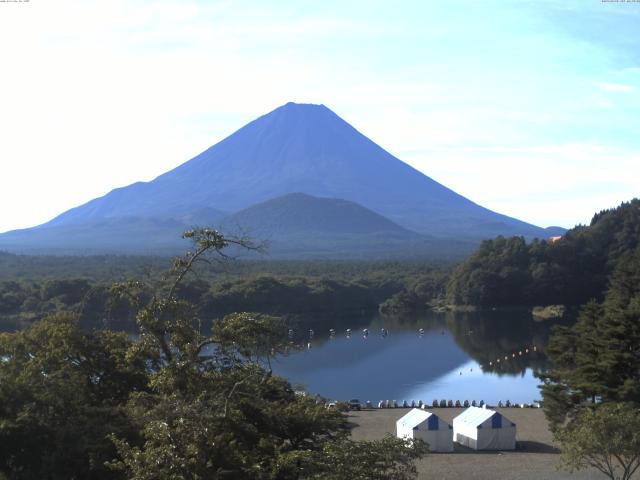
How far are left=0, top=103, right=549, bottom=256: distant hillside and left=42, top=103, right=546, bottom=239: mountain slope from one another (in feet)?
0.46

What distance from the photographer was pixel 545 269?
44094mm

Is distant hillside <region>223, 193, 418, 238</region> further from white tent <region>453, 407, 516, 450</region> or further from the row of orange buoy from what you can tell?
white tent <region>453, 407, 516, 450</region>

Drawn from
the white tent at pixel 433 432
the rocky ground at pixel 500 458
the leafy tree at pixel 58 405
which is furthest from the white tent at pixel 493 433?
the leafy tree at pixel 58 405

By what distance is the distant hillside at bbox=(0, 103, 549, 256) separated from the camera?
114 metres

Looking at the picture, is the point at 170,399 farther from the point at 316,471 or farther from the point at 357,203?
the point at 357,203

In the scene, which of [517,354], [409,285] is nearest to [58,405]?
[517,354]

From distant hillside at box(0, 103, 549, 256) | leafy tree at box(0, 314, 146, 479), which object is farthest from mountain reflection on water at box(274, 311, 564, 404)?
distant hillside at box(0, 103, 549, 256)

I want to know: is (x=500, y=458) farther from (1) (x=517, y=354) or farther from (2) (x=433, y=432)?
(1) (x=517, y=354)

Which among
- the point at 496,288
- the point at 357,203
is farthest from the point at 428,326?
the point at 357,203

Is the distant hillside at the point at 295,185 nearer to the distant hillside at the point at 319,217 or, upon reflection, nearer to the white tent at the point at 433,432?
the distant hillside at the point at 319,217

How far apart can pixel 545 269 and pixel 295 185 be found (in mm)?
76055

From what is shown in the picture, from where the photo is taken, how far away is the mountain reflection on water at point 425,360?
22.9 m

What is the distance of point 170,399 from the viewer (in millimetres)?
6020

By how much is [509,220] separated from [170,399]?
134576 mm
